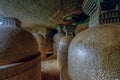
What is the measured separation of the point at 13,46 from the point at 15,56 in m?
0.13

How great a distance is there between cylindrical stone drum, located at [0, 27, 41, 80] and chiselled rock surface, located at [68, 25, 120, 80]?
58 cm

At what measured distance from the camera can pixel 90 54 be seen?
3.22 ft

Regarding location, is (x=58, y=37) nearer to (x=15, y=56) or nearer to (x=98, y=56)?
(x=15, y=56)

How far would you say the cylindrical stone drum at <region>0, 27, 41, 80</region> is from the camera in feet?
3.91

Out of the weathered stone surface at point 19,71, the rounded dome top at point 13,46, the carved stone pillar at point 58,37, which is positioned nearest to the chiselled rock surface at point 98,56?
the weathered stone surface at point 19,71

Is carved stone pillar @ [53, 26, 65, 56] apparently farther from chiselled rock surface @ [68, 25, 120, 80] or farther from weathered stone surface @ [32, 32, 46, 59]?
chiselled rock surface @ [68, 25, 120, 80]

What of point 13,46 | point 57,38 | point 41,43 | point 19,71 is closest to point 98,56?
point 19,71

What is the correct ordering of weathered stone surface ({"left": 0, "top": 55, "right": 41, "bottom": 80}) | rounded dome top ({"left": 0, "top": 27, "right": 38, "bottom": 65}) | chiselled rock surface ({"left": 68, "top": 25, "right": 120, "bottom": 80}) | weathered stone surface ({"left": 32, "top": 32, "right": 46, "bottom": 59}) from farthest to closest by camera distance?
weathered stone surface ({"left": 32, "top": 32, "right": 46, "bottom": 59}) < rounded dome top ({"left": 0, "top": 27, "right": 38, "bottom": 65}) < weathered stone surface ({"left": 0, "top": 55, "right": 41, "bottom": 80}) < chiselled rock surface ({"left": 68, "top": 25, "right": 120, "bottom": 80})

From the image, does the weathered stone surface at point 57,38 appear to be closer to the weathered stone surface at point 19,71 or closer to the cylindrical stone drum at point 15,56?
the cylindrical stone drum at point 15,56

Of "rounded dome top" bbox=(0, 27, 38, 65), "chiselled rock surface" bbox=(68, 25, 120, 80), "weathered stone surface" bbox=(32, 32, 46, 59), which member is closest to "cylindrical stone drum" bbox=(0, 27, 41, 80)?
"rounded dome top" bbox=(0, 27, 38, 65)

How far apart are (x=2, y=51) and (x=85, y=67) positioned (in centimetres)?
94

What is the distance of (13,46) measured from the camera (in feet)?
4.70

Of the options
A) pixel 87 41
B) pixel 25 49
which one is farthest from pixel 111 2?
pixel 25 49

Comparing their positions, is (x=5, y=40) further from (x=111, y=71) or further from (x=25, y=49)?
(x=111, y=71)
